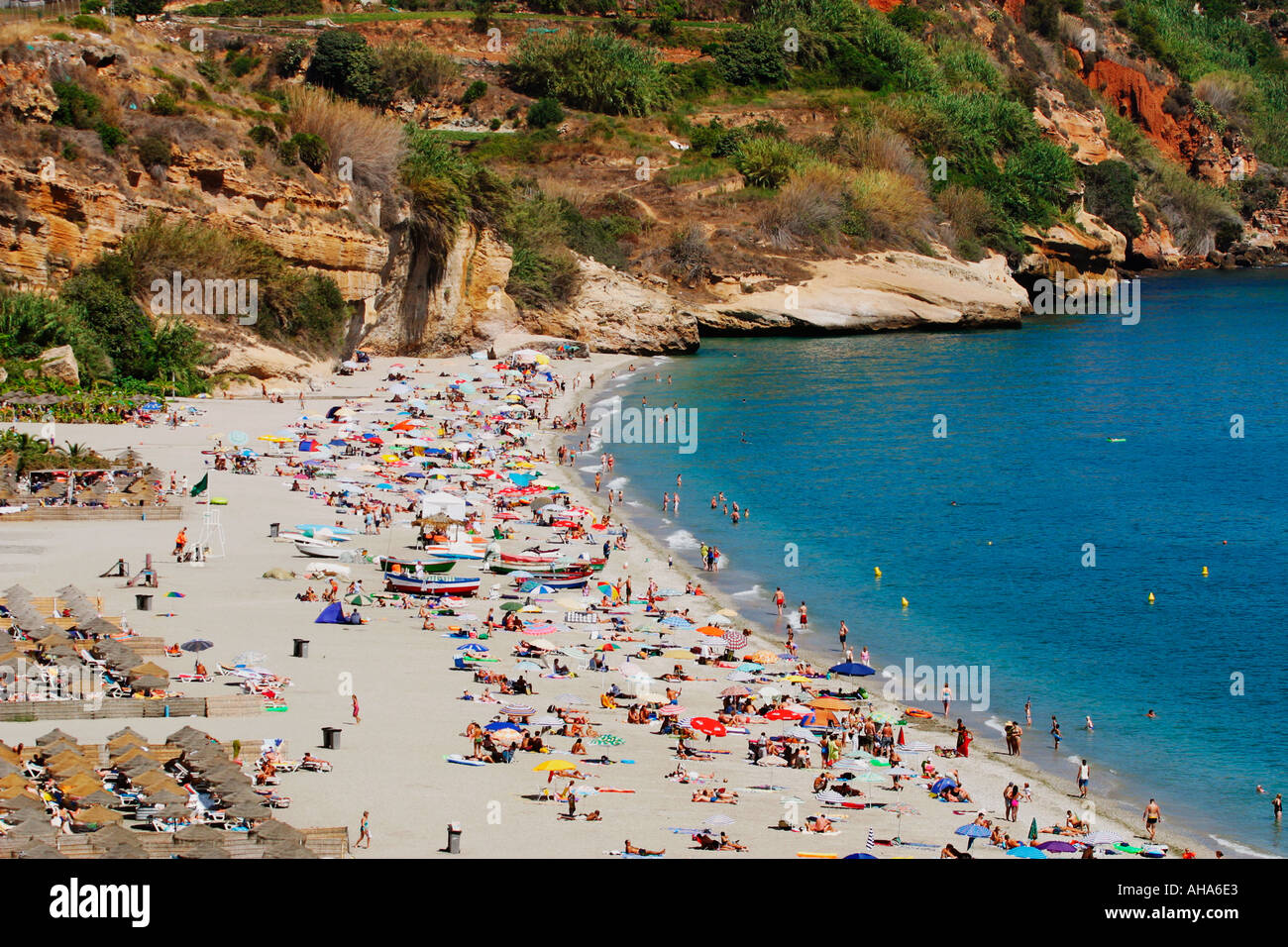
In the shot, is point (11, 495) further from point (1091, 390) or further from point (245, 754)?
point (1091, 390)

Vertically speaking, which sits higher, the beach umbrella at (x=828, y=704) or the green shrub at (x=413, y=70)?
the green shrub at (x=413, y=70)

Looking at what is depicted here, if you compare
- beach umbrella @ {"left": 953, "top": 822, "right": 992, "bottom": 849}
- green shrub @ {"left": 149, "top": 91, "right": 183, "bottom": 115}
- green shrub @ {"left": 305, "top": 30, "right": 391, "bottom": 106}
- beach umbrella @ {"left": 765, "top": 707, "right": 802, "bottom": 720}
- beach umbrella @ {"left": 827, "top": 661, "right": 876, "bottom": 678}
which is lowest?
beach umbrella @ {"left": 953, "top": 822, "right": 992, "bottom": 849}

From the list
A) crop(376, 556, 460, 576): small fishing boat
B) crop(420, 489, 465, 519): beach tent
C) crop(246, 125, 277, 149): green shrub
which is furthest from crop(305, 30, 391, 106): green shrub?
crop(376, 556, 460, 576): small fishing boat

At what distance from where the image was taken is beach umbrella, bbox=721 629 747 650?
3120 cm

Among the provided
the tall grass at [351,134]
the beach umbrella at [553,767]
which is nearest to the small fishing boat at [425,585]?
the beach umbrella at [553,767]

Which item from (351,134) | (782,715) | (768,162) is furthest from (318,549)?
(768,162)

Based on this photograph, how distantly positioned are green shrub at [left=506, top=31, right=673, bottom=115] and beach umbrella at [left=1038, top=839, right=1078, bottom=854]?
9265cm

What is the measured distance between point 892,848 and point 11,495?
1000 inches

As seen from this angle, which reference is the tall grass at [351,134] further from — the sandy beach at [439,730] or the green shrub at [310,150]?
the sandy beach at [439,730]

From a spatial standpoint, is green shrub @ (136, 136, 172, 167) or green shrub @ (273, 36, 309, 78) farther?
green shrub @ (273, 36, 309, 78)

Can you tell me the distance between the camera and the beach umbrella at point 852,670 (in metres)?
30.3

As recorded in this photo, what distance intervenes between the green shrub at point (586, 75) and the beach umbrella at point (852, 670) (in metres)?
83.4

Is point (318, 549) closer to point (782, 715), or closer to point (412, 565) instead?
point (412, 565)

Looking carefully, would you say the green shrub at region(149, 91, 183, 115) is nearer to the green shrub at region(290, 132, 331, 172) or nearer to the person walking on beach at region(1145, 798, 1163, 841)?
the green shrub at region(290, 132, 331, 172)
